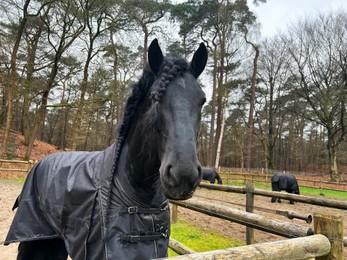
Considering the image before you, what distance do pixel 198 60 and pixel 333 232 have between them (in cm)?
139

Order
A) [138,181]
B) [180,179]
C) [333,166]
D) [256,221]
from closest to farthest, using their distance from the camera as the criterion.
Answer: [180,179], [138,181], [256,221], [333,166]

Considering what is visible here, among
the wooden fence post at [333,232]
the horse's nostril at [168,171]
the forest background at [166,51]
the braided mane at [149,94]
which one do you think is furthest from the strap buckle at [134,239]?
the forest background at [166,51]

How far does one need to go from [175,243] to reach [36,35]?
1817cm

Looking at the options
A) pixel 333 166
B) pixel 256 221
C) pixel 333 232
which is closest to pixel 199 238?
pixel 256 221

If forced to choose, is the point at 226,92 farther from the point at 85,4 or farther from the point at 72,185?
the point at 72,185

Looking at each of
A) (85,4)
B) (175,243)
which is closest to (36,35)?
(85,4)

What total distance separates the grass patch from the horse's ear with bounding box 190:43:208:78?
373 centimetres

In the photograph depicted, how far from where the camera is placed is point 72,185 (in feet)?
7.10

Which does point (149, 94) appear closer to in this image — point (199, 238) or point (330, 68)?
point (199, 238)

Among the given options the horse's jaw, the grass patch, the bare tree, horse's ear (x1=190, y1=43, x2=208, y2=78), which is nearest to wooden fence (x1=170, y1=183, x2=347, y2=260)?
the horse's jaw

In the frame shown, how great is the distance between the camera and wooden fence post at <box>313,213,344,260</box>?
178cm

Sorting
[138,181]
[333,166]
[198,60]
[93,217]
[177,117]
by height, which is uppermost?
[198,60]

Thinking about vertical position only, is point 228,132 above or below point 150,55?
above

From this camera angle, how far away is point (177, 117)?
1567mm
